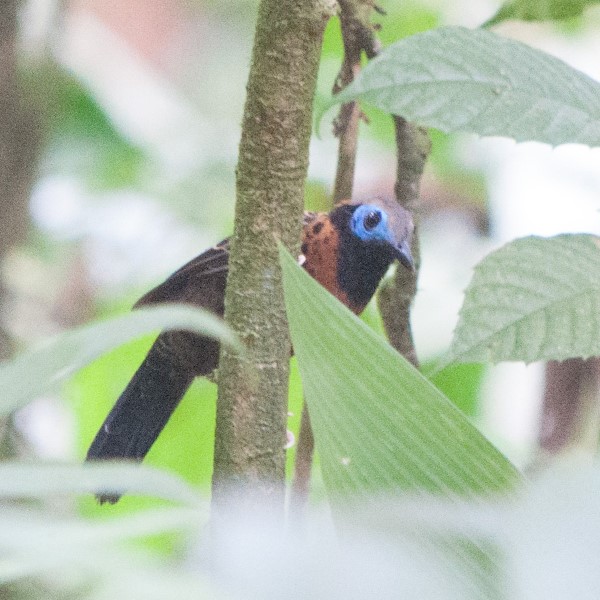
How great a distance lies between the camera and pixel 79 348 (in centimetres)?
44

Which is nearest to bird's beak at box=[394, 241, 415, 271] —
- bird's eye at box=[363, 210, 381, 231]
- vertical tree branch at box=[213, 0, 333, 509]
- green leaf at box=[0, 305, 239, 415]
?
bird's eye at box=[363, 210, 381, 231]

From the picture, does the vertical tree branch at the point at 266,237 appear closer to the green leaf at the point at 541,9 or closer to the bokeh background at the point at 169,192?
the green leaf at the point at 541,9

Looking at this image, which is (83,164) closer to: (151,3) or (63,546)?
(151,3)

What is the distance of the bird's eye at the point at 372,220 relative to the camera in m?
2.01

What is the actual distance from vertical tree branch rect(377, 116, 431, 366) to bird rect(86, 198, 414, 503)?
395 millimetres

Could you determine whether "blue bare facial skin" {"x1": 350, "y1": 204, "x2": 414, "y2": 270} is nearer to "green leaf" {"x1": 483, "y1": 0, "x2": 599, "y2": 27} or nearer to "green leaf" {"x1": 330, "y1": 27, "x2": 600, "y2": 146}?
"green leaf" {"x1": 483, "y1": 0, "x2": 599, "y2": 27}

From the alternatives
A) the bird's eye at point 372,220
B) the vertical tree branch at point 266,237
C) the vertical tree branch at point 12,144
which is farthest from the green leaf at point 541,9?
the vertical tree branch at point 12,144

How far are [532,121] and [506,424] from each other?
2.07 meters

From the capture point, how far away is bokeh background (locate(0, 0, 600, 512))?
2.14 metres

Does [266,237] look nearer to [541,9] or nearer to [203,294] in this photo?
[541,9]

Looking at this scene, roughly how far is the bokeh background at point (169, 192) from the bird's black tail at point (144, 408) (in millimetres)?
47

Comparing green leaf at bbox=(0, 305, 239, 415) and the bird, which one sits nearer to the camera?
green leaf at bbox=(0, 305, 239, 415)

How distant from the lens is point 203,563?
389 mm

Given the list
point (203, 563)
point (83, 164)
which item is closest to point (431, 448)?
point (203, 563)
